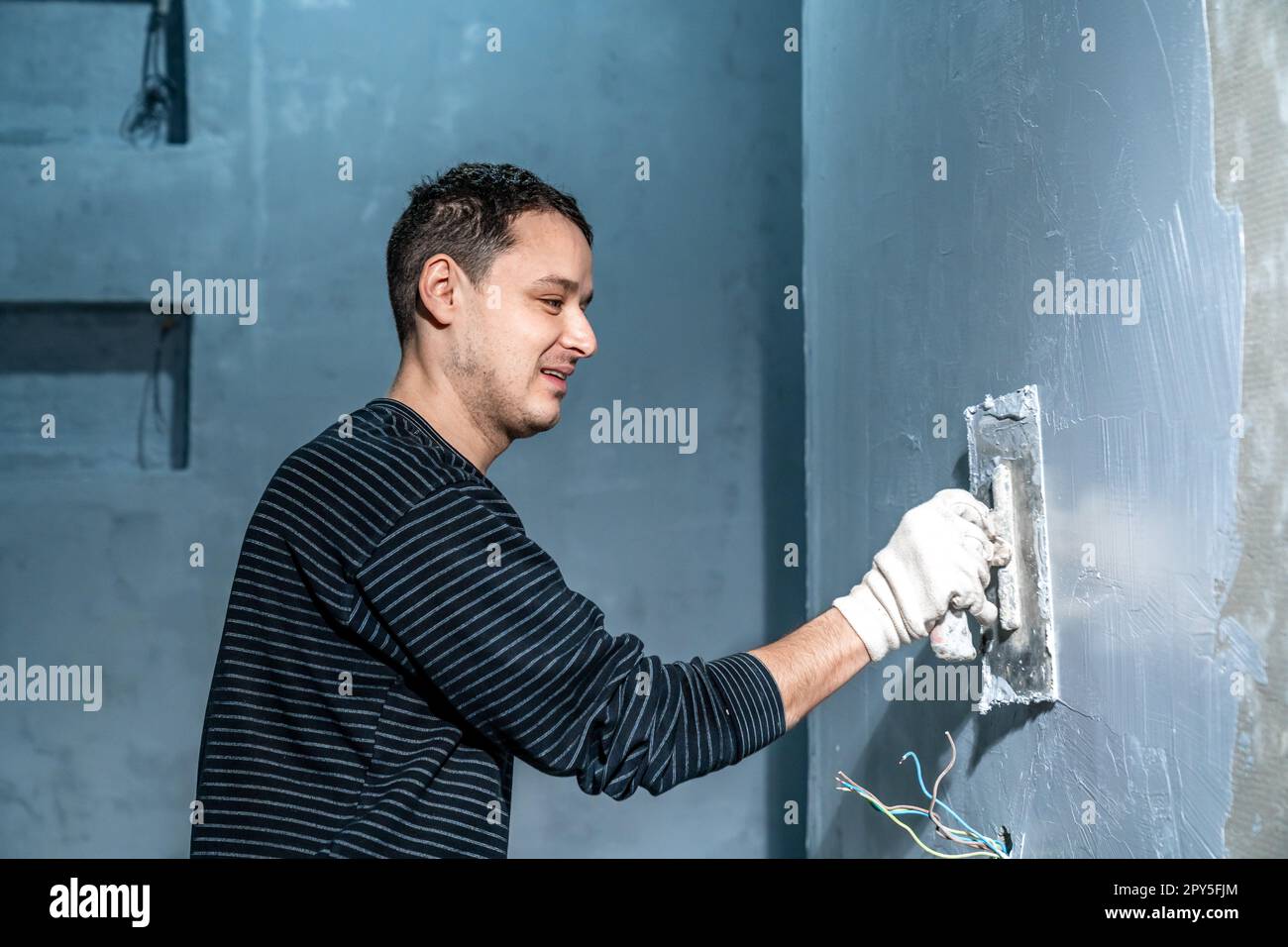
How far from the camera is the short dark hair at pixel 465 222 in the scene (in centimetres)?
124

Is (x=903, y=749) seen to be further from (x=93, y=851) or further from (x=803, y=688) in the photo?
(x=93, y=851)

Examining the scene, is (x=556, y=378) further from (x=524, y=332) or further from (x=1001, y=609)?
(x=1001, y=609)

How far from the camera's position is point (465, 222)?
4.13 feet

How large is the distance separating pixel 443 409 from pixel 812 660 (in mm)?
513

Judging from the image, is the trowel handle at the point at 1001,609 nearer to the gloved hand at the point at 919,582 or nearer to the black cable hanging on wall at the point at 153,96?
the gloved hand at the point at 919,582

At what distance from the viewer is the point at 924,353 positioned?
159cm

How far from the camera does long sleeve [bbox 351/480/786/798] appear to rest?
98 cm

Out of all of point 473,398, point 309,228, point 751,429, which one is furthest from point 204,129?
point 473,398

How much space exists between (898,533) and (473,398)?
514 millimetres

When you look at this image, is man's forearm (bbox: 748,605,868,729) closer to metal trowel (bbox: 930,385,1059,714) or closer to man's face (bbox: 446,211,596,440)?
metal trowel (bbox: 930,385,1059,714)
